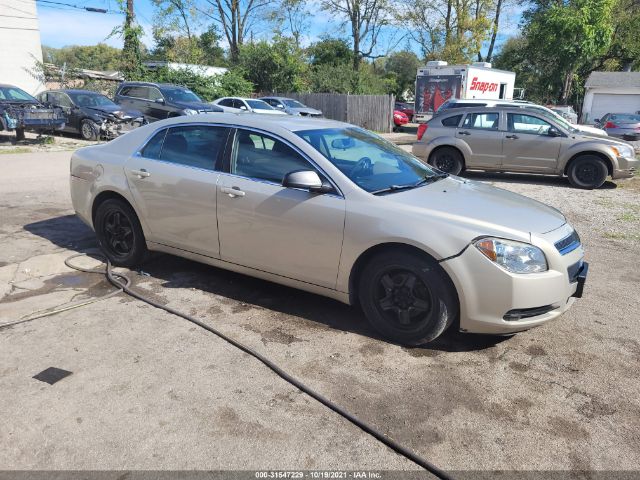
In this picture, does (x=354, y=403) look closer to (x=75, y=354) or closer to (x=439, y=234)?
(x=439, y=234)

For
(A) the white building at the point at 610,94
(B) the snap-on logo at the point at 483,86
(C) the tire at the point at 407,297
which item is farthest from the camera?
(A) the white building at the point at 610,94

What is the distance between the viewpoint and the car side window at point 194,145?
4668 mm

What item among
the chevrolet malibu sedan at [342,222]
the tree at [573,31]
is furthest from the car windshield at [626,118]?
the chevrolet malibu sedan at [342,222]

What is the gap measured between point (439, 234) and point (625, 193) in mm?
9005

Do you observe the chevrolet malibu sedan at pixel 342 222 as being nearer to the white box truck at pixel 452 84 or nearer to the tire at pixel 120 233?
the tire at pixel 120 233

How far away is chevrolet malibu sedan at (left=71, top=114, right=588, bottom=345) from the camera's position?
3551 millimetres

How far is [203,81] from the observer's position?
28609 millimetres

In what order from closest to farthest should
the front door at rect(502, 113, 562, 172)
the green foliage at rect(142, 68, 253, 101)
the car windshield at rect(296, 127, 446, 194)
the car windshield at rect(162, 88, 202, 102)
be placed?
the car windshield at rect(296, 127, 446, 194) < the front door at rect(502, 113, 562, 172) < the car windshield at rect(162, 88, 202, 102) < the green foliage at rect(142, 68, 253, 101)

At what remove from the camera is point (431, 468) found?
2.62m

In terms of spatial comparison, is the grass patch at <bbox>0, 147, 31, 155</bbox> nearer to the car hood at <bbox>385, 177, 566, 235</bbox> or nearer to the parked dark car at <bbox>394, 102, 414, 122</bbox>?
the car hood at <bbox>385, 177, 566, 235</bbox>

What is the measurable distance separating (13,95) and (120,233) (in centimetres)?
1385

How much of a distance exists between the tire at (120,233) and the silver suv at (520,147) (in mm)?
8367

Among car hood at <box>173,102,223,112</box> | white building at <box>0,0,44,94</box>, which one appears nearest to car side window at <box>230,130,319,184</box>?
car hood at <box>173,102,223,112</box>

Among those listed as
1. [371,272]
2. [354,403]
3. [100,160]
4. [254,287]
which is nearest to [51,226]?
[100,160]
